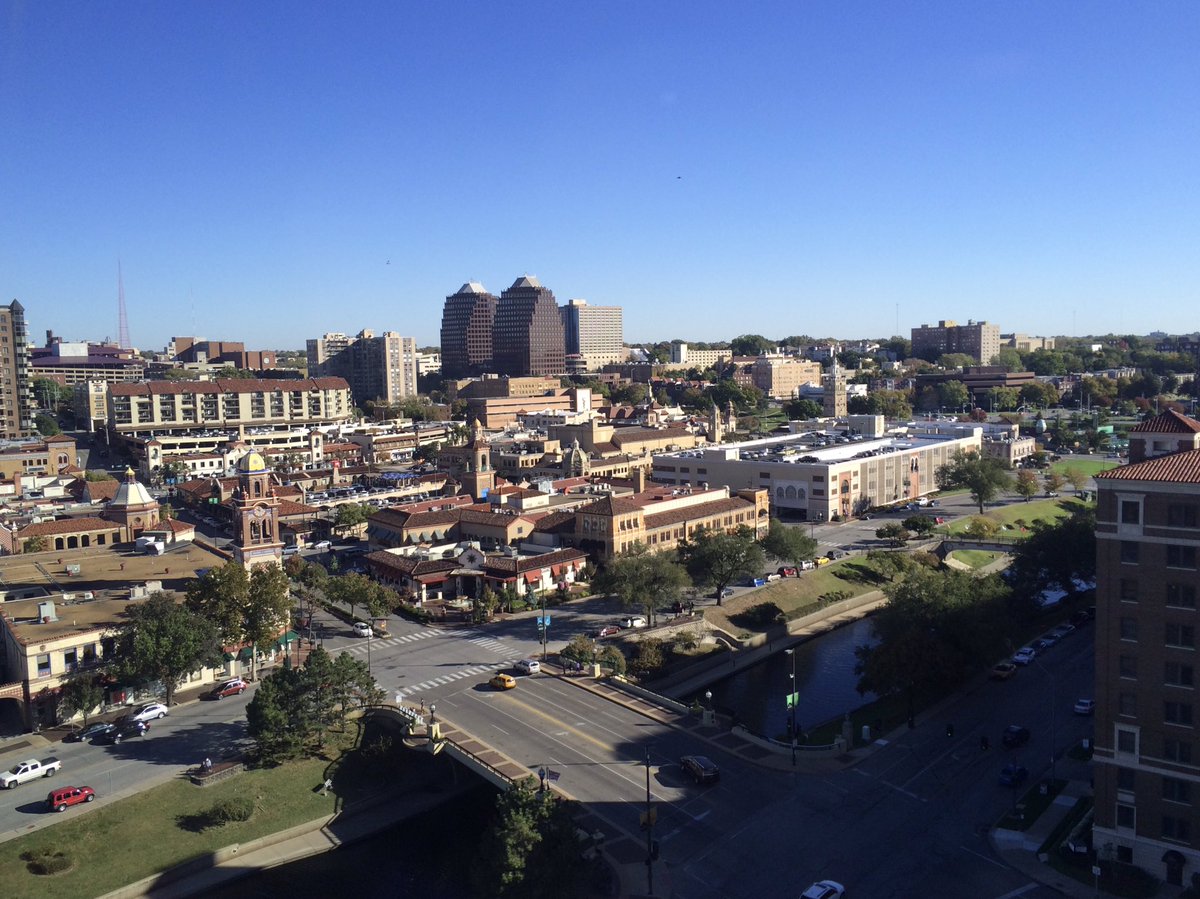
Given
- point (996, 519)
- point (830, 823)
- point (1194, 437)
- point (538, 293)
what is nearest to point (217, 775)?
point (830, 823)

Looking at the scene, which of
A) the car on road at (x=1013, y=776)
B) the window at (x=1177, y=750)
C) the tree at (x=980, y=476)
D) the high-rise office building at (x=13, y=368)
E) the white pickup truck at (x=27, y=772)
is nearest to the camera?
the window at (x=1177, y=750)

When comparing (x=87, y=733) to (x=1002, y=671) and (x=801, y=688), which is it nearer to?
(x=801, y=688)

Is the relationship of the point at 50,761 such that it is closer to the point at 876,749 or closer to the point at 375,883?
the point at 375,883

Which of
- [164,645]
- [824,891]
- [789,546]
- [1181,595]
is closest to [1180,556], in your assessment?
[1181,595]

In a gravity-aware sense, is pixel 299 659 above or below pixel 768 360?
below

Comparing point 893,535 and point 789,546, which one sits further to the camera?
point 893,535

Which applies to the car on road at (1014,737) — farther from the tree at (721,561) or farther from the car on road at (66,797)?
the car on road at (66,797)

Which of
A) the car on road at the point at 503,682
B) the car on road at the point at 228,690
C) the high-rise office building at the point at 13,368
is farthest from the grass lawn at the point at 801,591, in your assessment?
the high-rise office building at the point at 13,368
